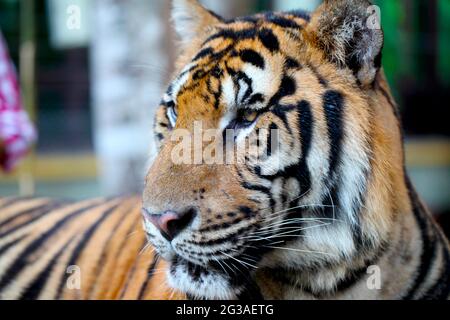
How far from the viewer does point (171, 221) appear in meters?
1.94

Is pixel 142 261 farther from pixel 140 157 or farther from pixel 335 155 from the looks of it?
pixel 140 157

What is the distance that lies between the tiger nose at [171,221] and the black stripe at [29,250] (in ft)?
3.68

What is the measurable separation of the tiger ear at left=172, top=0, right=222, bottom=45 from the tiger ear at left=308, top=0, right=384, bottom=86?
1.63 ft

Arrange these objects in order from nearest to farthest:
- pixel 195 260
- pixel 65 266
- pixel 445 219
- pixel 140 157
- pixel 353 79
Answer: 1. pixel 195 260
2. pixel 353 79
3. pixel 65 266
4. pixel 140 157
5. pixel 445 219

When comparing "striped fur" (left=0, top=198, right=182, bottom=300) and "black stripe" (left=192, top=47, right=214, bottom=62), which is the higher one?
"black stripe" (left=192, top=47, right=214, bottom=62)

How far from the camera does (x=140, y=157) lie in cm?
455

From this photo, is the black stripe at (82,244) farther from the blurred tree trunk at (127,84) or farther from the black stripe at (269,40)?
the blurred tree trunk at (127,84)

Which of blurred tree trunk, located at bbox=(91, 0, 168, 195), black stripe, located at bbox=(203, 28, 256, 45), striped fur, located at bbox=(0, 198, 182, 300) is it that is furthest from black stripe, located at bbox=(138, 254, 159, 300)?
blurred tree trunk, located at bbox=(91, 0, 168, 195)

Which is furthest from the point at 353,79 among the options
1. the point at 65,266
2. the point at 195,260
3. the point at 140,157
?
the point at 140,157

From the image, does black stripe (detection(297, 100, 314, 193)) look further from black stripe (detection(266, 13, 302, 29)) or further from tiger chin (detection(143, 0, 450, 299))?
black stripe (detection(266, 13, 302, 29))

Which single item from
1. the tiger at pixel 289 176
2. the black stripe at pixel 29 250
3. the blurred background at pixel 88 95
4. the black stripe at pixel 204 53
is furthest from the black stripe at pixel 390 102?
the blurred background at pixel 88 95

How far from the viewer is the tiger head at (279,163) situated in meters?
2.00

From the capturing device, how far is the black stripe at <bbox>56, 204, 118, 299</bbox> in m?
2.76

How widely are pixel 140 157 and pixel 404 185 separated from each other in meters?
2.52
